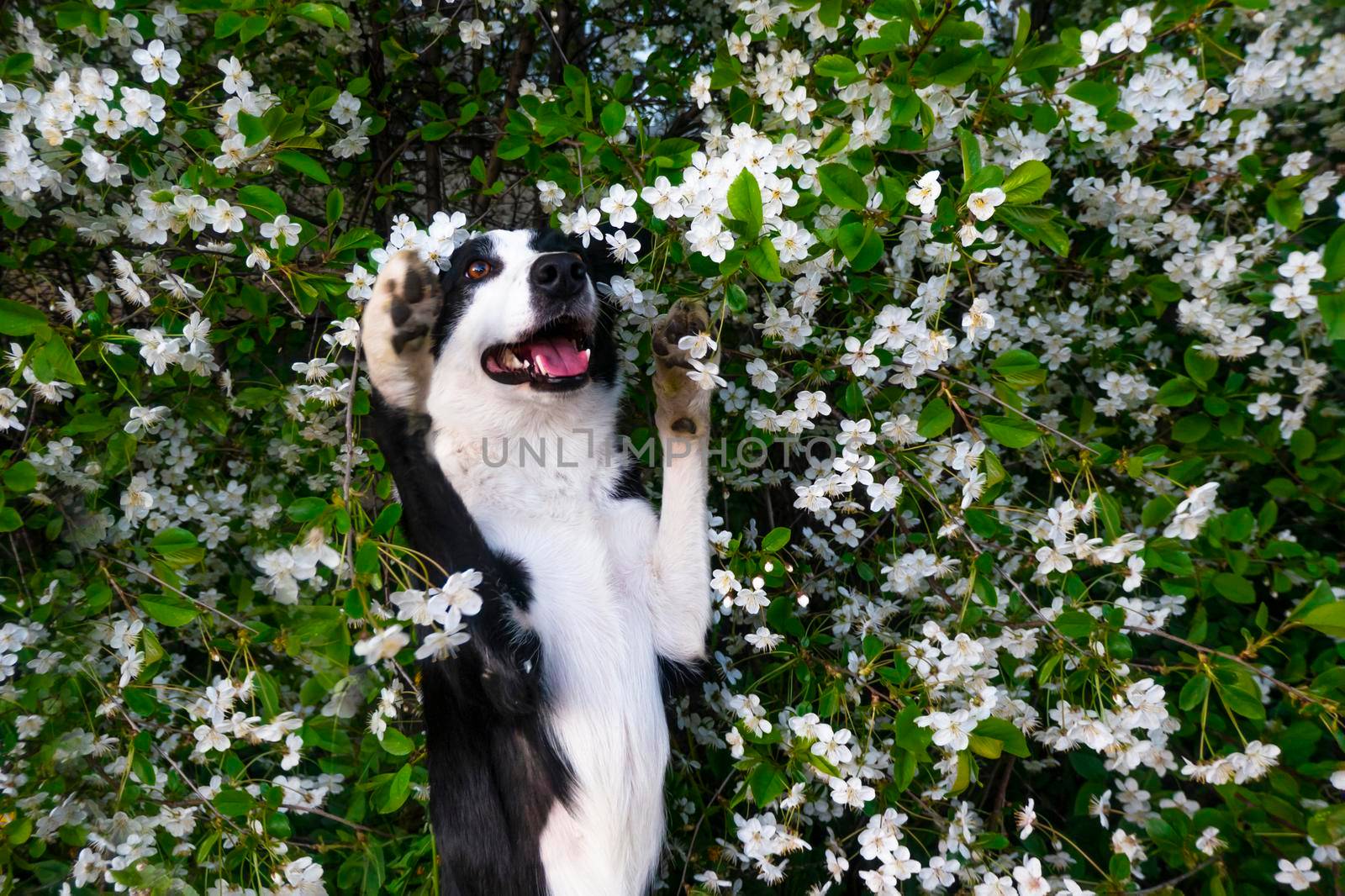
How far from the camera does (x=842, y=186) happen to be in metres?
1.59

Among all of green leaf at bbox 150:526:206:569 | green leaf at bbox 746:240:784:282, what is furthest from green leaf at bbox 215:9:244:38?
green leaf at bbox 746:240:784:282

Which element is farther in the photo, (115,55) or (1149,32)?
(115,55)

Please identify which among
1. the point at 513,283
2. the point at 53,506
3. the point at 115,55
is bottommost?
the point at 53,506

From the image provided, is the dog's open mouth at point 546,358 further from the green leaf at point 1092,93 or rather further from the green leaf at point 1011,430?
the green leaf at point 1092,93

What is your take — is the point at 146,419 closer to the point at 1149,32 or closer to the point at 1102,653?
the point at 1102,653

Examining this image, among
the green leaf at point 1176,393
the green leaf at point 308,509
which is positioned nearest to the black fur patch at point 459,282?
the green leaf at point 308,509

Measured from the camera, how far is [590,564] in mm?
1964

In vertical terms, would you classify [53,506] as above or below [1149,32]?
below

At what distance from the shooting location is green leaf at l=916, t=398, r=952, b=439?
174 cm

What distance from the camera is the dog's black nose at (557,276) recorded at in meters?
1.99

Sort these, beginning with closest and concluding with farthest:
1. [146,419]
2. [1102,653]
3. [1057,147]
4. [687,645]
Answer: [1102,653], [146,419], [687,645], [1057,147]

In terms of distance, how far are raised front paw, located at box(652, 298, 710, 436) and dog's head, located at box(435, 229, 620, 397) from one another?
0.79 feet

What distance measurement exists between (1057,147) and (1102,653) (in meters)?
1.75

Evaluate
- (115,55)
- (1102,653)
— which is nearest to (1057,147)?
(1102,653)
